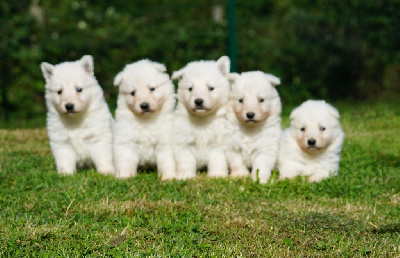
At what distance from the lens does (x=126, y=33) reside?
12172 millimetres

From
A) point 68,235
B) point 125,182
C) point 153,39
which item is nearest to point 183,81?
point 125,182

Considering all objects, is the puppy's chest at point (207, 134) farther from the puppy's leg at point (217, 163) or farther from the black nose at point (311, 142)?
the black nose at point (311, 142)

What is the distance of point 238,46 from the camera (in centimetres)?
1221

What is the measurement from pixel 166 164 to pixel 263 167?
41.0 inches

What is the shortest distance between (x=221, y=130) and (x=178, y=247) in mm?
2428

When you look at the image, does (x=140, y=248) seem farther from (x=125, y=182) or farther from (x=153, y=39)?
(x=153, y=39)

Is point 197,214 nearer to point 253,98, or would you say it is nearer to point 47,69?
point 253,98

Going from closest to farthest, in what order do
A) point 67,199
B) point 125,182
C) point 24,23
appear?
point 67,199
point 125,182
point 24,23

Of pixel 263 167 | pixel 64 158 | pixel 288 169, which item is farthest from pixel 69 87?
pixel 288 169

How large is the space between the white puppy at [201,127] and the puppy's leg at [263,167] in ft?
1.17

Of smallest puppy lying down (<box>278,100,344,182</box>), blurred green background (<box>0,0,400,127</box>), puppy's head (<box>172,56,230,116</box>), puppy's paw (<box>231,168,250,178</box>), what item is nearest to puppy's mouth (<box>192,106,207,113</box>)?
puppy's head (<box>172,56,230,116</box>)

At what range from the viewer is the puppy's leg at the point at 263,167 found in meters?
6.09

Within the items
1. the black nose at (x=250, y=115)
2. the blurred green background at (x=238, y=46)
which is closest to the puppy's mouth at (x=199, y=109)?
the black nose at (x=250, y=115)

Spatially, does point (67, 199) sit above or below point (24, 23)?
below
